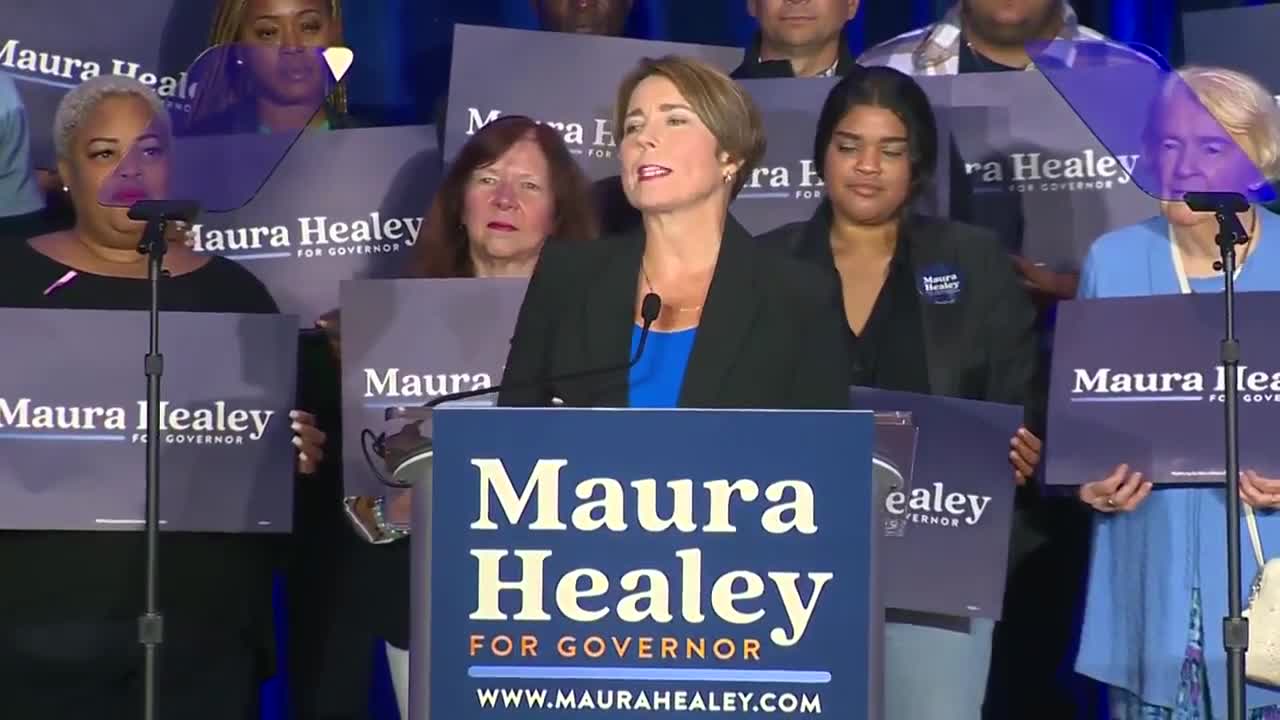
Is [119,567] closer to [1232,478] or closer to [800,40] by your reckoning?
[800,40]

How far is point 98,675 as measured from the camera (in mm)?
4246

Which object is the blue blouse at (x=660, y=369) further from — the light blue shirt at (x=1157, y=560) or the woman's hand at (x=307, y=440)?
the woman's hand at (x=307, y=440)

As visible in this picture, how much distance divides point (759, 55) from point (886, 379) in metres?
0.96

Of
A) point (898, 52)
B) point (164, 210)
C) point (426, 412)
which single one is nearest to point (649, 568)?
point (426, 412)

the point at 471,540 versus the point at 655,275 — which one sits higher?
the point at 655,275

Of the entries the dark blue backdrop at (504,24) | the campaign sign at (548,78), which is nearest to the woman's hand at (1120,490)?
the campaign sign at (548,78)

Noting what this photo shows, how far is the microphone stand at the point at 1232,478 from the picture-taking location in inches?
141

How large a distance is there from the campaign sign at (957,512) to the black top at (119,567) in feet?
4.26

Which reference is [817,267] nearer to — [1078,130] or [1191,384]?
[1191,384]

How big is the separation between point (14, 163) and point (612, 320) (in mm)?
1992

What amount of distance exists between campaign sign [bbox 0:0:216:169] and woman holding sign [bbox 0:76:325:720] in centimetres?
34

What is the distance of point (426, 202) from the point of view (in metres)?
4.81

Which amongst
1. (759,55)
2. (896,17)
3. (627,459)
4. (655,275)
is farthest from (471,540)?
(896,17)

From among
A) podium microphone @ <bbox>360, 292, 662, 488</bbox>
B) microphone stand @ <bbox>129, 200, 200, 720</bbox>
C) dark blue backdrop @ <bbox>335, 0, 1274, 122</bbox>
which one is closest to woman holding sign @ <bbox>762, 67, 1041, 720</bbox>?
podium microphone @ <bbox>360, 292, 662, 488</bbox>
